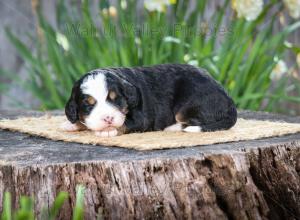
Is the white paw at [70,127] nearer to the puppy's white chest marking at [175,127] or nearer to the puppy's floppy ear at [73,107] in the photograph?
the puppy's floppy ear at [73,107]

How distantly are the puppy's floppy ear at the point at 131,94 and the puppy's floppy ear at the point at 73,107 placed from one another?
0.24m

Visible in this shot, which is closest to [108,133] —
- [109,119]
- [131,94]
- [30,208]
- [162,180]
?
[109,119]

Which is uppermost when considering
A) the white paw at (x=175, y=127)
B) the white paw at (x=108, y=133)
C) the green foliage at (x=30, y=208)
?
the green foliage at (x=30, y=208)

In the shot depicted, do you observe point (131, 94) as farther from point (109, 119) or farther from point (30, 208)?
point (30, 208)

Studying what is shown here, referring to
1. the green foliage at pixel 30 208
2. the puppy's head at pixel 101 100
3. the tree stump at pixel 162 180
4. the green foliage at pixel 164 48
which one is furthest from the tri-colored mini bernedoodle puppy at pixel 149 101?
the green foliage at pixel 164 48

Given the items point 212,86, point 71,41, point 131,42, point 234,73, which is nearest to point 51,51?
point 71,41

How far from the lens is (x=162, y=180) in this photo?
2.50 metres

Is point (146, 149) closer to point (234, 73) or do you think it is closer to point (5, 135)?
point (5, 135)

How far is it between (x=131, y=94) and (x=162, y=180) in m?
0.80

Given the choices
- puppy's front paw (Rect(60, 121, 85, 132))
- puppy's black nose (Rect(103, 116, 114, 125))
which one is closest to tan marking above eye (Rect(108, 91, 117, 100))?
puppy's black nose (Rect(103, 116, 114, 125))

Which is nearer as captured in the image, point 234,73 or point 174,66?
point 174,66

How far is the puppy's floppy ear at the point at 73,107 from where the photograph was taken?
3187mm

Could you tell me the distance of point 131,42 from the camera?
204 inches

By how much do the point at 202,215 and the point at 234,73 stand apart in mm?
2689
